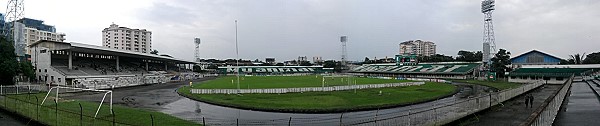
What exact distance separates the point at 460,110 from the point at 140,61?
74056 millimetres

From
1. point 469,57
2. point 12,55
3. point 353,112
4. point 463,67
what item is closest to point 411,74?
point 463,67

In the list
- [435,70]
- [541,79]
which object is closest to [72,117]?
[541,79]

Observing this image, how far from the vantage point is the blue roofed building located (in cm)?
7731

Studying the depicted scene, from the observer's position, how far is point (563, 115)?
17078 millimetres

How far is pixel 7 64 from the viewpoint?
36562 millimetres

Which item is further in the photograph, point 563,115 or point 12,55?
point 12,55

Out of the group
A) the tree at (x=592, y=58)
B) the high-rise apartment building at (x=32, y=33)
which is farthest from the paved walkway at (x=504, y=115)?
the high-rise apartment building at (x=32, y=33)

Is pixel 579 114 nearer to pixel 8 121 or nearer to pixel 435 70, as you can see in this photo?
pixel 8 121

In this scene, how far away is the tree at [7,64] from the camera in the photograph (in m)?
36.5

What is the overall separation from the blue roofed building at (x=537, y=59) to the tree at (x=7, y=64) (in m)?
93.5

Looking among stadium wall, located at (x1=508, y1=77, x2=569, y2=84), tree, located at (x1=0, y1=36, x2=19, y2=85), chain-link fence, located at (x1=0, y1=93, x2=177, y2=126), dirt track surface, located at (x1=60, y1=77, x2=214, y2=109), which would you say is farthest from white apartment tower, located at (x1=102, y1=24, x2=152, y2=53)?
stadium wall, located at (x1=508, y1=77, x2=569, y2=84)

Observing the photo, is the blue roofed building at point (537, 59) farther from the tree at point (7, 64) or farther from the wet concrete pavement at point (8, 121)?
the tree at point (7, 64)

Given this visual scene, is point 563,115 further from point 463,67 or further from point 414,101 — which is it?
point 463,67

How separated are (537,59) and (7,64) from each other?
96.8 m
